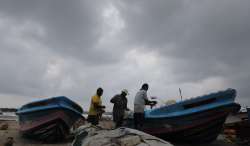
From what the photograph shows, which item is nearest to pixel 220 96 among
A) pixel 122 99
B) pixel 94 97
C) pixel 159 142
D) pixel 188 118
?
pixel 188 118

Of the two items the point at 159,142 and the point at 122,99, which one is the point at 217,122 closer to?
the point at 122,99

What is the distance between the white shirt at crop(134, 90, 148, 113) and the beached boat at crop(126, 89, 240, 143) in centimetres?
58

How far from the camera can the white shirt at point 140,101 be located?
8.32 meters

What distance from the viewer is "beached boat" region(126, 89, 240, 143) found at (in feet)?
25.5

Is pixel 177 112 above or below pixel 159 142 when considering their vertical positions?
above

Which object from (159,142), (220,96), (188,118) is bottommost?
(159,142)

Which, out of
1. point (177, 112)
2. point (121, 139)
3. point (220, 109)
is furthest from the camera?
point (177, 112)

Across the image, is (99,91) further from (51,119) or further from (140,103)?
(51,119)

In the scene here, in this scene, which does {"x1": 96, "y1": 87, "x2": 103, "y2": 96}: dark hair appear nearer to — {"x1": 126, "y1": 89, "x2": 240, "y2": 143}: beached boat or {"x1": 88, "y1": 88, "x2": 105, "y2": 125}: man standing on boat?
{"x1": 88, "y1": 88, "x2": 105, "y2": 125}: man standing on boat

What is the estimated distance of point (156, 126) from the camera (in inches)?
341

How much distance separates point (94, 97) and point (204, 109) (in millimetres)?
3605

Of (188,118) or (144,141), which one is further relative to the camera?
(188,118)

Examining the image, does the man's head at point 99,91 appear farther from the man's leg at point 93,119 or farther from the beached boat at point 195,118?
the beached boat at point 195,118

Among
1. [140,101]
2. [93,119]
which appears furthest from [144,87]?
[93,119]
